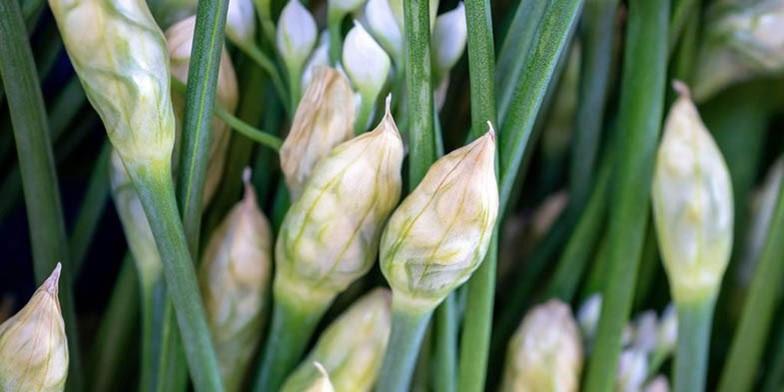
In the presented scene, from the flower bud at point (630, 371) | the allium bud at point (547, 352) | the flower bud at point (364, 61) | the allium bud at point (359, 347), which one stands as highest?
the flower bud at point (364, 61)

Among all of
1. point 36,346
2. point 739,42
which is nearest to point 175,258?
point 36,346

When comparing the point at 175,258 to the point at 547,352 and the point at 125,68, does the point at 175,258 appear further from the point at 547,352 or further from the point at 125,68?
the point at 547,352

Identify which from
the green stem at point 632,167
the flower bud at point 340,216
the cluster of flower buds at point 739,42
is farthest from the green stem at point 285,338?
the cluster of flower buds at point 739,42

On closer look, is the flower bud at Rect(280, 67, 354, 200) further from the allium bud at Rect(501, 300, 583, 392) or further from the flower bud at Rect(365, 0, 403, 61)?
the allium bud at Rect(501, 300, 583, 392)

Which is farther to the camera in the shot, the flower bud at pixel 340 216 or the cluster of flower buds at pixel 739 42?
the cluster of flower buds at pixel 739 42

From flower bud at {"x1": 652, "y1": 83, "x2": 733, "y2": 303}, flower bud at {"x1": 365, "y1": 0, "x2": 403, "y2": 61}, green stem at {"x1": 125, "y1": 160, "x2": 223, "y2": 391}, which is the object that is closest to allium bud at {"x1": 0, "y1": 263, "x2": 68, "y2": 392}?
green stem at {"x1": 125, "y1": 160, "x2": 223, "y2": 391}

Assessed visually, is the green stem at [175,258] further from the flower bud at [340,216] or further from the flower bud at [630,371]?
the flower bud at [630,371]

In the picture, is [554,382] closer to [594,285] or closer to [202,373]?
[594,285]
